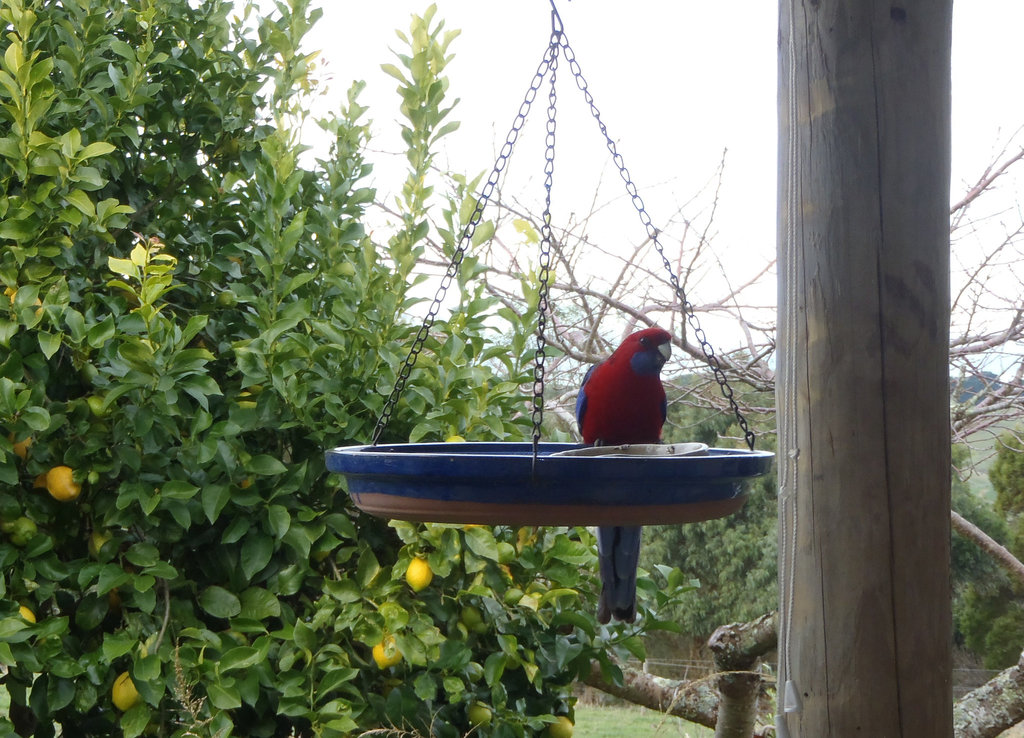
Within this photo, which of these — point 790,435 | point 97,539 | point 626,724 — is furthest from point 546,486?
point 626,724

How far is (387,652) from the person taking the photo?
1.39 metres

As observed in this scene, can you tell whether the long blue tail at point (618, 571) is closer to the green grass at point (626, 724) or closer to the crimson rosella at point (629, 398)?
the crimson rosella at point (629, 398)

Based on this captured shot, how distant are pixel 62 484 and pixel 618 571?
883mm

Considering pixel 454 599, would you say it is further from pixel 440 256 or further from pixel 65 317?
pixel 440 256

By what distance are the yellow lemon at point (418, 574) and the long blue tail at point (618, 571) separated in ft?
0.90

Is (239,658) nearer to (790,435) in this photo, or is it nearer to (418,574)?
(418,574)

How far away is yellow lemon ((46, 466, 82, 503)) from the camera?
1418 millimetres

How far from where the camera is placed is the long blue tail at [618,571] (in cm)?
145

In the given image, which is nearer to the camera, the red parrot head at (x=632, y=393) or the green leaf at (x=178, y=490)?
the green leaf at (x=178, y=490)

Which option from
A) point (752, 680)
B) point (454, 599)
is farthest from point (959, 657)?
point (454, 599)

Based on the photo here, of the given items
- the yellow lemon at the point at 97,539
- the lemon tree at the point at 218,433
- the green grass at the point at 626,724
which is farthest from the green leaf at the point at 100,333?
the green grass at the point at 626,724

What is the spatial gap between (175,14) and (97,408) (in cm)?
78

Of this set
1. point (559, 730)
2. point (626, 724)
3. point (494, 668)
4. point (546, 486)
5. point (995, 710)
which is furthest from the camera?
point (626, 724)

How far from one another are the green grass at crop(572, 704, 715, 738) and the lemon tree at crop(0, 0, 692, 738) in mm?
1173
